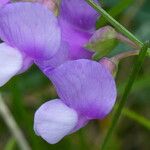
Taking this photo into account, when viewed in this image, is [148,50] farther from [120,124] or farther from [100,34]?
[120,124]

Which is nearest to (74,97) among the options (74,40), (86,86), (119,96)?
(86,86)

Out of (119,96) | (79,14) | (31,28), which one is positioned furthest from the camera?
(119,96)

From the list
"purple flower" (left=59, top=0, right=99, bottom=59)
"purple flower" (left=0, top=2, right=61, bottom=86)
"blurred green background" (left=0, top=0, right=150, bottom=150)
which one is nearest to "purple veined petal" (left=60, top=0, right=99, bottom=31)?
"purple flower" (left=59, top=0, right=99, bottom=59)

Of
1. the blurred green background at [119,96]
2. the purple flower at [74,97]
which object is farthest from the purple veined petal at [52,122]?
the blurred green background at [119,96]

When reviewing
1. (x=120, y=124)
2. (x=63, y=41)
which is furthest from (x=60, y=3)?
(x=120, y=124)

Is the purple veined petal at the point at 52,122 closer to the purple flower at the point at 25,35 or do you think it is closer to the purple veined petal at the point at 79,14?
the purple flower at the point at 25,35

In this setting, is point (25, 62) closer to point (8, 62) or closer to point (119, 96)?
point (8, 62)

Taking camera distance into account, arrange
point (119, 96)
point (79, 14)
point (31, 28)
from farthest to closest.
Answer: point (119, 96), point (79, 14), point (31, 28)
